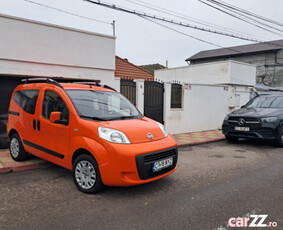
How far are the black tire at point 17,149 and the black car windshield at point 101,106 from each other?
2.00 m

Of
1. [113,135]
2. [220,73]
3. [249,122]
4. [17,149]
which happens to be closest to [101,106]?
[113,135]

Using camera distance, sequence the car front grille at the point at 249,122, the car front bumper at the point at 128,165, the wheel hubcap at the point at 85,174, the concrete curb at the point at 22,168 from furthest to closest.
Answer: the car front grille at the point at 249,122 < the concrete curb at the point at 22,168 < the wheel hubcap at the point at 85,174 < the car front bumper at the point at 128,165

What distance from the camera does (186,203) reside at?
343cm

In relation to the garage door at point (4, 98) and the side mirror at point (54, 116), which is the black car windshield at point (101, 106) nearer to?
the side mirror at point (54, 116)

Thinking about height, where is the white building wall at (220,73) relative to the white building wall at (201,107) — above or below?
above

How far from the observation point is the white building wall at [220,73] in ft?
41.5

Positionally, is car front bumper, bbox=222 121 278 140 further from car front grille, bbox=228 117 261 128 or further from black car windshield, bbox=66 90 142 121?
black car windshield, bbox=66 90 142 121

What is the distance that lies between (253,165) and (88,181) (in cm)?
403

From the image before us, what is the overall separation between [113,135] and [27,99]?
8.71 feet

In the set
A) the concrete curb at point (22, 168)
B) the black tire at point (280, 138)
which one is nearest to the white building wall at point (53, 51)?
the concrete curb at point (22, 168)

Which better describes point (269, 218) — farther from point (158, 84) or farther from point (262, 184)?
point (158, 84)

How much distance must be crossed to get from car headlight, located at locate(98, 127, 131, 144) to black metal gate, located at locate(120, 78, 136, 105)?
4954mm

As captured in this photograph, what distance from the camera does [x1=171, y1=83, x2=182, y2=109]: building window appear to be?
9.97 m

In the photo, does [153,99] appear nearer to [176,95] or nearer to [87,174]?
[176,95]
